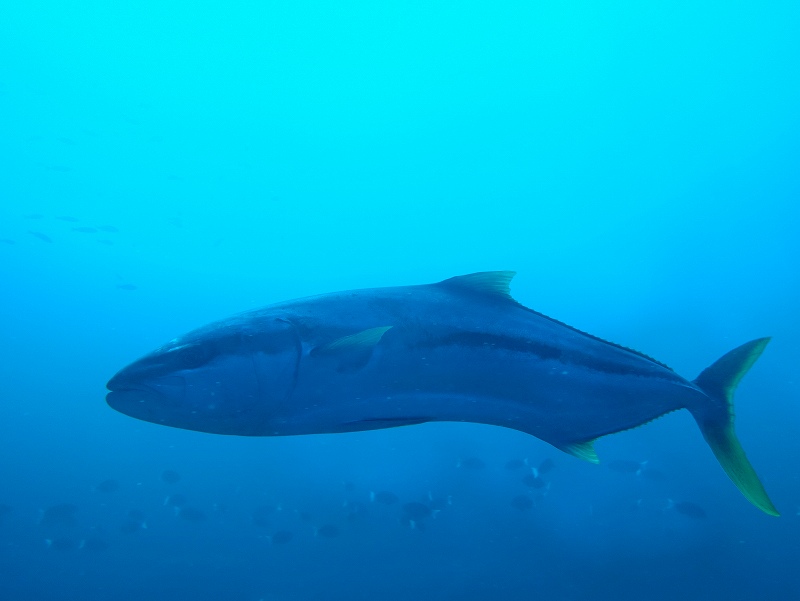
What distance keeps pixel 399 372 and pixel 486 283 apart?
0.59m

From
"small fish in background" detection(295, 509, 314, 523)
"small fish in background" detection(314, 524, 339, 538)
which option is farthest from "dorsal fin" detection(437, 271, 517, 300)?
"small fish in background" detection(295, 509, 314, 523)

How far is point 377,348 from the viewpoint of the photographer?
5.15ft

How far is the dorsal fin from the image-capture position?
6.32 ft

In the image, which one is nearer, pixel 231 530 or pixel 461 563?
pixel 461 563

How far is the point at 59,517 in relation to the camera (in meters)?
13.5

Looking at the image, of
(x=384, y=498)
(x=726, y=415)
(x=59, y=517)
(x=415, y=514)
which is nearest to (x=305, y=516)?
(x=384, y=498)

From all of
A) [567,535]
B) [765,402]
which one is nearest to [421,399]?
[567,535]

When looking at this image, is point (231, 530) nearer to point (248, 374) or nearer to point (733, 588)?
point (733, 588)

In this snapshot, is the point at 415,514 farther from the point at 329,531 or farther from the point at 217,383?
the point at 217,383

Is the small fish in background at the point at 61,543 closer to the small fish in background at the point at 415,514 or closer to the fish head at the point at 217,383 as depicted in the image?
the small fish in background at the point at 415,514

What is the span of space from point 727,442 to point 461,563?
35.1 feet

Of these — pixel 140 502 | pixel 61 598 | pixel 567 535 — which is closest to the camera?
pixel 61 598

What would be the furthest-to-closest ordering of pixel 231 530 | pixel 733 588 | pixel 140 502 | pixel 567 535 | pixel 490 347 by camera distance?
pixel 140 502, pixel 231 530, pixel 567 535, pixel 733 588, pixel 490 347

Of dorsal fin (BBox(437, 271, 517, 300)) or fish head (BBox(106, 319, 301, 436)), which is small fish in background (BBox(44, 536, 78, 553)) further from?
dorsal fin (BBox(437, 271, 517, 300))
